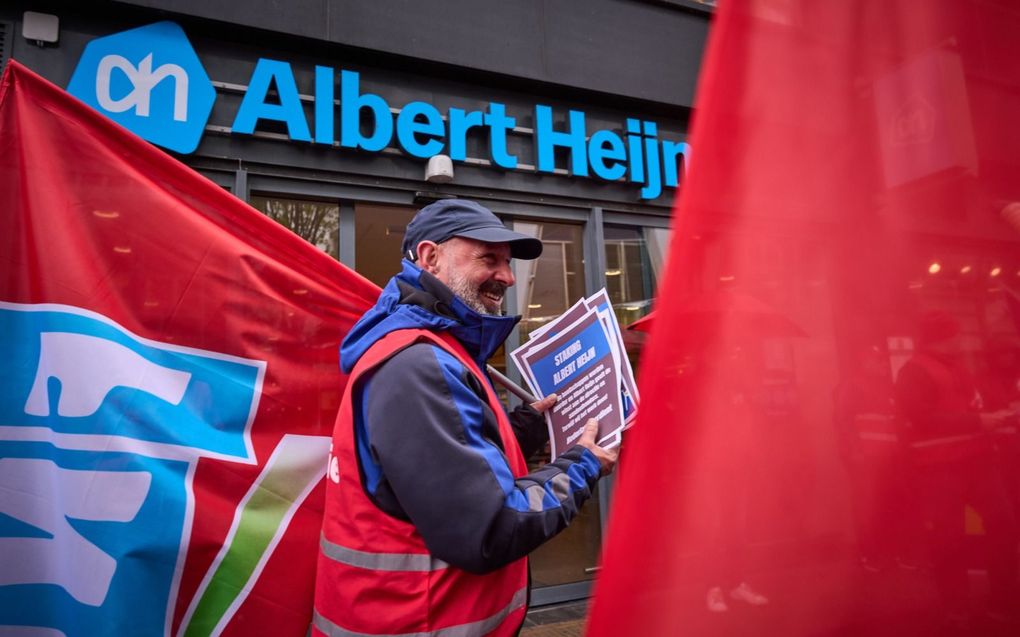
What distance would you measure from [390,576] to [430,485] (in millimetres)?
340

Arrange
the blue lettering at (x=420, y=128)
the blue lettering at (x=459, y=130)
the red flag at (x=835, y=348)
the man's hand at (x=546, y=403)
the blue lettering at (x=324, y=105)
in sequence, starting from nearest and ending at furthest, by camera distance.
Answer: the red flag at (x=835, y=348) → the man's hand at (x=546, y=403) → the blue lettering at (x=324, y=105) → the blue lettering at (x=420, y=128) → the blue lettering at (x=459, y=130)

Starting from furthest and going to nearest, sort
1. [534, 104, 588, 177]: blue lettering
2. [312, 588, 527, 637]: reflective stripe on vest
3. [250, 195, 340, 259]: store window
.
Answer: [534, 104, 588, 177]: blue lettering < [250, 195, 340, 259]: store window < [312, 588, 527, 637]: reflective stripe on vest

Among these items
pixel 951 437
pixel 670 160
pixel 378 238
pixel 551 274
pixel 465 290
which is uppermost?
pixel 670 160

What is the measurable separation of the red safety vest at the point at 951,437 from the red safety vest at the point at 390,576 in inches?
40.5

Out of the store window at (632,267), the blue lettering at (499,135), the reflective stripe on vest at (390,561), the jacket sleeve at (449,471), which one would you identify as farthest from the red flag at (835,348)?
the store window at (632,267)

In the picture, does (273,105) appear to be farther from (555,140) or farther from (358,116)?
(555,140)

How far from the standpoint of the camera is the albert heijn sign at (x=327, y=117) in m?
4.00

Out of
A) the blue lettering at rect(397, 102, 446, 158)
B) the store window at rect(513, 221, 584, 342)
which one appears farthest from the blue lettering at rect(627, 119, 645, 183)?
the blue lettering at rect(397, 102, 446, 158)

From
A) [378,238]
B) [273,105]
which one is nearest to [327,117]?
[273,105]

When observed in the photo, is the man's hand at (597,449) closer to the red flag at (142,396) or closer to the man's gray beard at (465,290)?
the man's gray beard at (465,290)

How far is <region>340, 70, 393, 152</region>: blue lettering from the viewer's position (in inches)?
179

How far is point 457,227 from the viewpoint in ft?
6.95

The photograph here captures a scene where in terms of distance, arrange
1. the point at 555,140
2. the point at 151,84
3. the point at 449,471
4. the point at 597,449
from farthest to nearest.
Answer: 1. the point at 555,140
2. the point at 151,84
3. the point at 597,449
4. the point at 449,471

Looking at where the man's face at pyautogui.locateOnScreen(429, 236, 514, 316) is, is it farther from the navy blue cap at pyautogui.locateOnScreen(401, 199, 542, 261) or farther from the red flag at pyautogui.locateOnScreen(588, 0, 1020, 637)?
the red flag at pyautogui.locateOnScreen(588, 0, 1020, 637)
